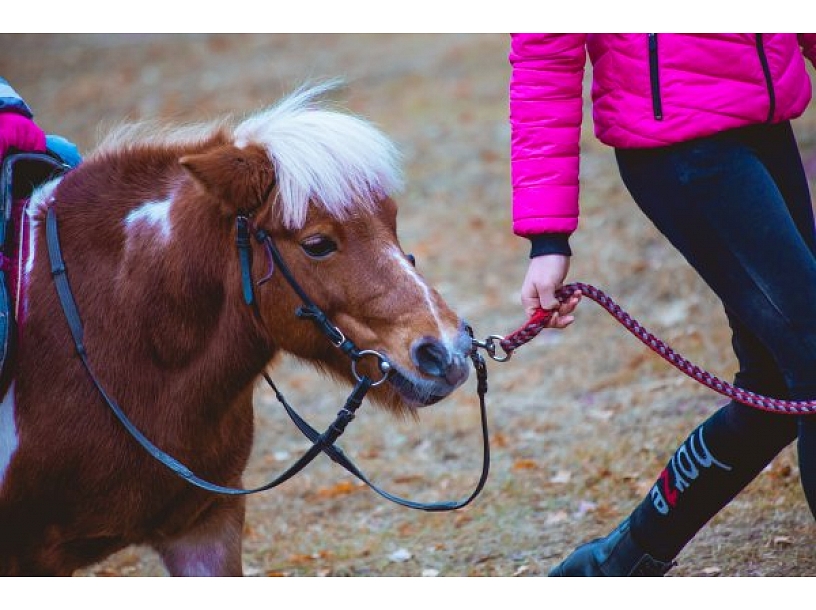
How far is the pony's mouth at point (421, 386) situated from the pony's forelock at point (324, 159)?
473 mm

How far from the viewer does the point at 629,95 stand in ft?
8.12

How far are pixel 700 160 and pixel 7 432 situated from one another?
2.07m

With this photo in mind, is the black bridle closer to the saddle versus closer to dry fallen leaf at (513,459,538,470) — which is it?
the saddle

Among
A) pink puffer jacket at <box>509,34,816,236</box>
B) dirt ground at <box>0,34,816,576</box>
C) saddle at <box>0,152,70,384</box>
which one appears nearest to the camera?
pink puffer jacket at <box>509,34,816,236</box>

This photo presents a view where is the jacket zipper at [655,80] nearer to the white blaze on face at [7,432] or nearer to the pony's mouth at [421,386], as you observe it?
the pony's mouth at [421,386]

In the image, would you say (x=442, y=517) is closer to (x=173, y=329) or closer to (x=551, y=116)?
(x=173, y=329)

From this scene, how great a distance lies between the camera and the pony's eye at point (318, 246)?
2.72 m

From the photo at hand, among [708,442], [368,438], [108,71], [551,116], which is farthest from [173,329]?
[108,71]

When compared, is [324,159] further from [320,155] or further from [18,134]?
[18,134]

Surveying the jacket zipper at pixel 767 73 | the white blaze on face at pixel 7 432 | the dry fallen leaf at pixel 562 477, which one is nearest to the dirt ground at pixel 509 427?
the dry fallen leaf at pixel 562 477

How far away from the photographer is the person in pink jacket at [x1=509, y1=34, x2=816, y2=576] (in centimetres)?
242

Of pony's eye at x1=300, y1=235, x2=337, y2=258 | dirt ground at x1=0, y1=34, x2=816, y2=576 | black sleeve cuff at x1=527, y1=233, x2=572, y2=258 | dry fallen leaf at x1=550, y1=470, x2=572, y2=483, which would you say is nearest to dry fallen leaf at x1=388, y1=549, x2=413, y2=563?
dirt ground at x1=0, y1=34, x2=816, y2=576

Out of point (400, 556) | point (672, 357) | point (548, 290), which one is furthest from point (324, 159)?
point (400, 556)

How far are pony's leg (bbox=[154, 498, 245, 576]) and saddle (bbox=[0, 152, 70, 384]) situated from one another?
755 mm
